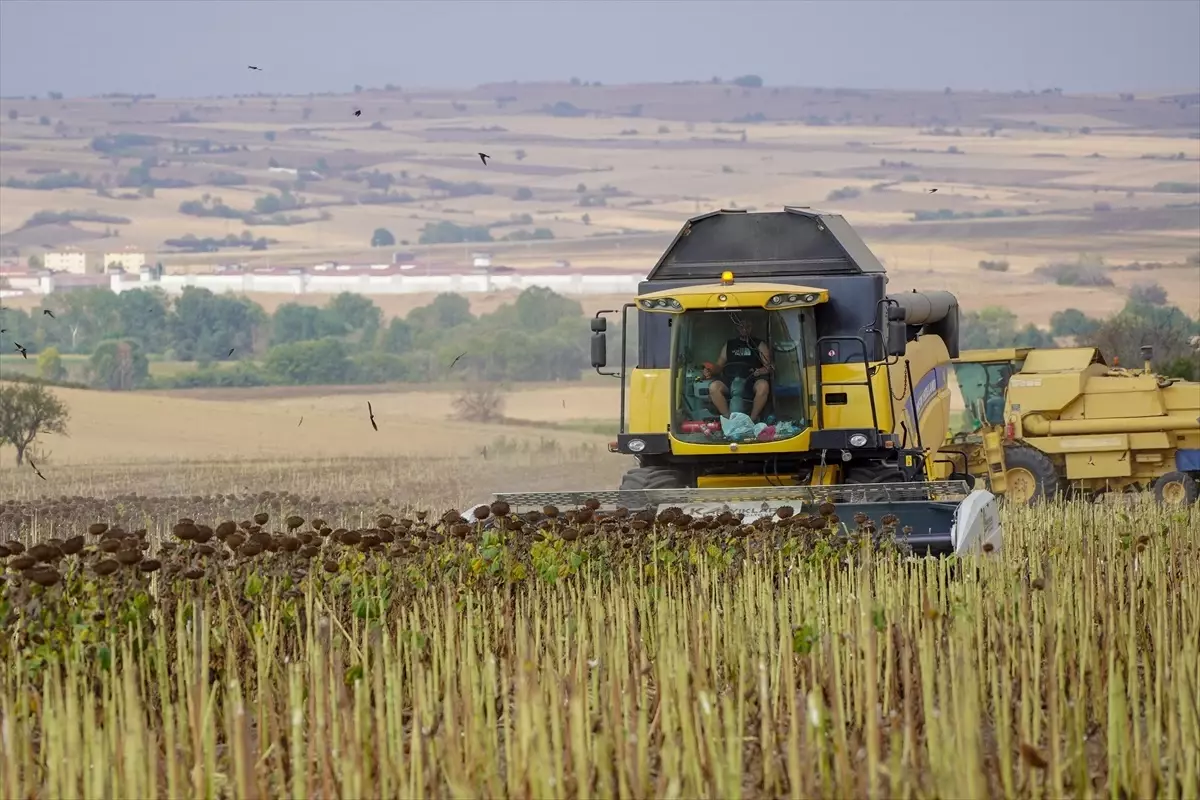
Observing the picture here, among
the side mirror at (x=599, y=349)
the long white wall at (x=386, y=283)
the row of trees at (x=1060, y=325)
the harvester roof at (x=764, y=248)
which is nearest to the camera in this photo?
the side mirror at (x=599, y=349)

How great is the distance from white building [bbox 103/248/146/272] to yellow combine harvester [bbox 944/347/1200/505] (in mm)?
A: 131164

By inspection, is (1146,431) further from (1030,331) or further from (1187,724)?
(1030,331)

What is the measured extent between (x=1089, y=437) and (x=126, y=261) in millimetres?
136719

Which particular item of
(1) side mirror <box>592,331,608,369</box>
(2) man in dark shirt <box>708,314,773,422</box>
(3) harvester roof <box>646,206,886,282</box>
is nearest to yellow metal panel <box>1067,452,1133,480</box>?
(3) harvester roof <box>646,206,886,282</box>

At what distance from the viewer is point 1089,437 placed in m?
22.1

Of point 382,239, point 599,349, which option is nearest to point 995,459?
point 599,349

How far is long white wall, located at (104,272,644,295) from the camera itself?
12069 cm

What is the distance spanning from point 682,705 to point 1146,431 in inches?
680

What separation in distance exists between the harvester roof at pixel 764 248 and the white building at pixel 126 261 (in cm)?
13693

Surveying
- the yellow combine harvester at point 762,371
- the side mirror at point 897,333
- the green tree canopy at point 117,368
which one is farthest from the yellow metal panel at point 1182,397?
the green tree canopy at point 117,368

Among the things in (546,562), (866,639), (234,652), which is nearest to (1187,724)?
(866,639)

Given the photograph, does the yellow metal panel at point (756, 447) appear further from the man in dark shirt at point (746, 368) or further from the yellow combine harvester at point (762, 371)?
the man in dark shirt at point (746, 368)

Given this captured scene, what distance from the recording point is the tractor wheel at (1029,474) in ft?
71.7

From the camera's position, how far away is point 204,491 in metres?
30.1
